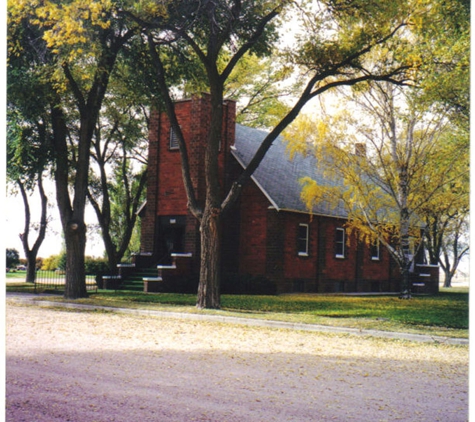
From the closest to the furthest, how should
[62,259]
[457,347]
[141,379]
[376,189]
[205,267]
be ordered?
1. [141,379]
2. [457,347]
3. [205,267]
4. [376,189]
5. [62,259]

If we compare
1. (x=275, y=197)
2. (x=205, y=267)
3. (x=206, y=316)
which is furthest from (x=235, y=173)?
(x=206, y=316)

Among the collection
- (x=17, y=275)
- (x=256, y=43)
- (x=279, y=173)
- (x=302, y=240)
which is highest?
(x=256, y=43)

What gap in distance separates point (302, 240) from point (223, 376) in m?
21.0

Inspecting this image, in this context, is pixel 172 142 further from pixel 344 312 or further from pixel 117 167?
pixel 344 312

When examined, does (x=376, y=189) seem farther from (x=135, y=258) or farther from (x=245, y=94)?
(x=245, y=94)

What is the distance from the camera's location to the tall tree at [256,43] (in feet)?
55.0

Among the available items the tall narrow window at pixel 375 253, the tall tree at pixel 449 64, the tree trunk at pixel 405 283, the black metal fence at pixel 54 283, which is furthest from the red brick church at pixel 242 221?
the tall tree at pixel 449 64

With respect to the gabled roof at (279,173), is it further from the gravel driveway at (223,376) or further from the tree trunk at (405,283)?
the gravel driveway at (223,376)

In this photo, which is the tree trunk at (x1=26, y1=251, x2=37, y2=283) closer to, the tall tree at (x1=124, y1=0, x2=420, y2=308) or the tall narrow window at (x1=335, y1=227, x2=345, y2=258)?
the tall narrow window at (x1=335, y1=227, x2=345, y2=258)

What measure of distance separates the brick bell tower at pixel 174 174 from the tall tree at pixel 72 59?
5.04 meters

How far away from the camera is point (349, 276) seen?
31609mm

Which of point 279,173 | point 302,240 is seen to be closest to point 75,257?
point 302,240

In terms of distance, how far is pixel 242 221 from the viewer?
27.9 metres

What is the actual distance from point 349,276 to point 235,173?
846 cm
